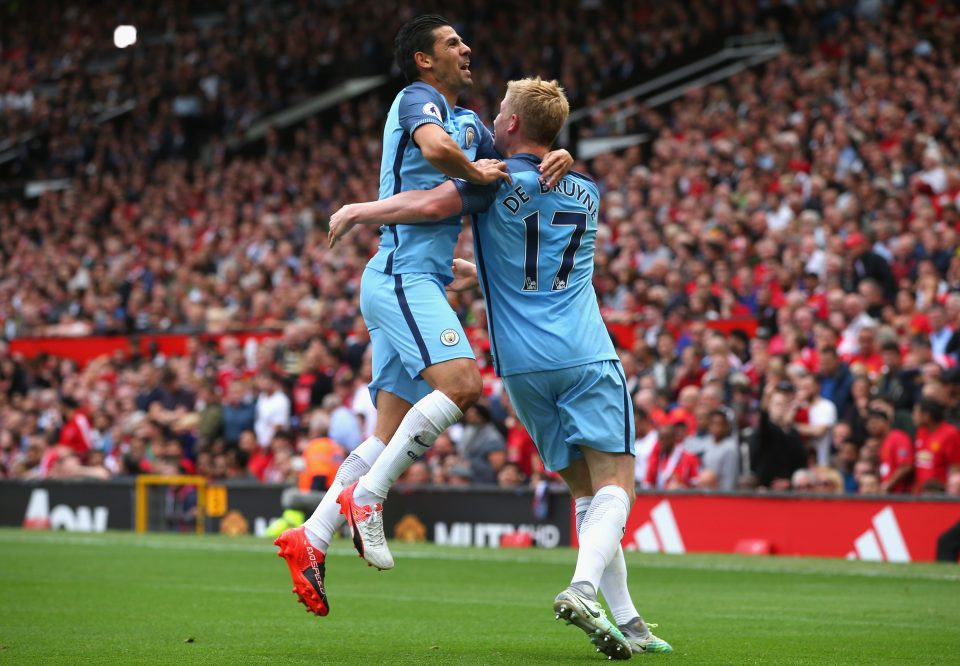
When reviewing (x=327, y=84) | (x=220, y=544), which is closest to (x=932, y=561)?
(x=220, y=544)

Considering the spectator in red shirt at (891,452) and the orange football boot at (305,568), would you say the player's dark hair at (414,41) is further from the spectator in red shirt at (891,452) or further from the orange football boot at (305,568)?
the spectator in red shirt at (891,452)

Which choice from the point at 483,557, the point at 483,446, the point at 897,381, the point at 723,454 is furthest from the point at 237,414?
the point at 897,381

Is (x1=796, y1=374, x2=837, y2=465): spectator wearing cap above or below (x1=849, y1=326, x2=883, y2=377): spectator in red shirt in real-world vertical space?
below

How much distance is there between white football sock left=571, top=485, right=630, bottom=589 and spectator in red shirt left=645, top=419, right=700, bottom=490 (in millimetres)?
8923

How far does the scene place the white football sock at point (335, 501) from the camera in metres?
6.75

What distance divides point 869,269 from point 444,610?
883 cm

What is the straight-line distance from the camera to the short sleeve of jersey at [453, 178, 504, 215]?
6.33m

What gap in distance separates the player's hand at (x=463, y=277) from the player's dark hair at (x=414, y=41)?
2.89 ft

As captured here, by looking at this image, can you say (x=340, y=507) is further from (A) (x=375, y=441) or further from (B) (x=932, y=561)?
(B) (x=932, y=561)

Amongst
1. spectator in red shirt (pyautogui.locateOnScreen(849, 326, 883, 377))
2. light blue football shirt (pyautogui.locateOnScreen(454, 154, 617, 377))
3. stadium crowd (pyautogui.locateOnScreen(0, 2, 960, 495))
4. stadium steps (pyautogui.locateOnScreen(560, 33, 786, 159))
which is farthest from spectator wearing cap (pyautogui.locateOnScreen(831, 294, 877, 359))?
stadium steps (pyautogui.locateOnScreen(560, 33, 786, 159))

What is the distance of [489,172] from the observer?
20.4 feet

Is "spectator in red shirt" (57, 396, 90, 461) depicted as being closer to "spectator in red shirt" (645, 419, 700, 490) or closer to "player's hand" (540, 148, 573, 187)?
"spectator in red shirt" (645, 419, 700, 490)

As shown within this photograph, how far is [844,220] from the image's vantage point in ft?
56.1

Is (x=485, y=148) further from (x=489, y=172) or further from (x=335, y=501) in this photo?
(x=335, y=501)
